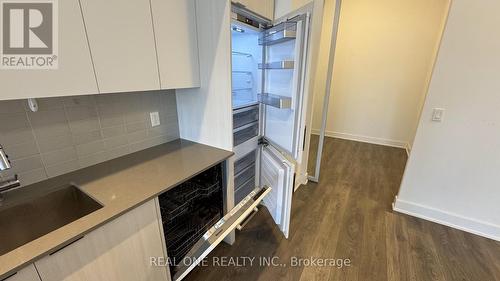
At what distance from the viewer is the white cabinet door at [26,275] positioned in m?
0.67

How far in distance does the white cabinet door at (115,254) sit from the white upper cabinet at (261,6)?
1347 millimetres

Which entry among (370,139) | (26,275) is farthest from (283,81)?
(370,139)

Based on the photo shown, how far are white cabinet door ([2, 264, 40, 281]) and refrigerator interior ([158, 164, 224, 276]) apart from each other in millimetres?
556

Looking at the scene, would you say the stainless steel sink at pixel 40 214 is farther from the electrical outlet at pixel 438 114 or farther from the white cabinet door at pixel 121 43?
the electrical outlet at pixel 438 114

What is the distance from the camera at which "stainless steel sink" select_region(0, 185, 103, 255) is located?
93 centimetres

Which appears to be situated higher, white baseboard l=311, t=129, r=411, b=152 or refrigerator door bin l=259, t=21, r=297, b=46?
refrigerator door bin l=259, t=21, r=297, b=46

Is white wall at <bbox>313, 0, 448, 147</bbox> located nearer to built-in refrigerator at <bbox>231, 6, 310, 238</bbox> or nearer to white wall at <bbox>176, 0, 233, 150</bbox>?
built-in refrigerator at <bbox>231, 6, 310, 238</bbox>

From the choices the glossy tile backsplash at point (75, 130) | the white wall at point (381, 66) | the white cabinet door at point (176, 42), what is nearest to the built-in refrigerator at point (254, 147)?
the white cabinet door at point (176, 42)

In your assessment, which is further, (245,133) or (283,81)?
(245,133)

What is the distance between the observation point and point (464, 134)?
1.84 meters

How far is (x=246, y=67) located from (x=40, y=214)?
176cm

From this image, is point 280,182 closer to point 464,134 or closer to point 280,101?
point 280,101

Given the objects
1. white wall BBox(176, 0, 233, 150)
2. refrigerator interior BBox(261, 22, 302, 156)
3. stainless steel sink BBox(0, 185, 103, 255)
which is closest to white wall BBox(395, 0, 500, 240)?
refrigerator interior BBox(261, 22, 302, 156)

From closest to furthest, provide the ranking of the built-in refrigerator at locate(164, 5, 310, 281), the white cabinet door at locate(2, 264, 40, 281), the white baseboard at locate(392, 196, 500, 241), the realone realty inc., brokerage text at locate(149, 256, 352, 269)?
the white cabinet door at locate(2, 264, 40, 281)
the built-in refrigerator at locate(164, 5, 310, 281)
the realone realty inc., brokerage text at locate(149, 256, 352, 269)
the white baseboard at locate(392, 196, 500, 241)
